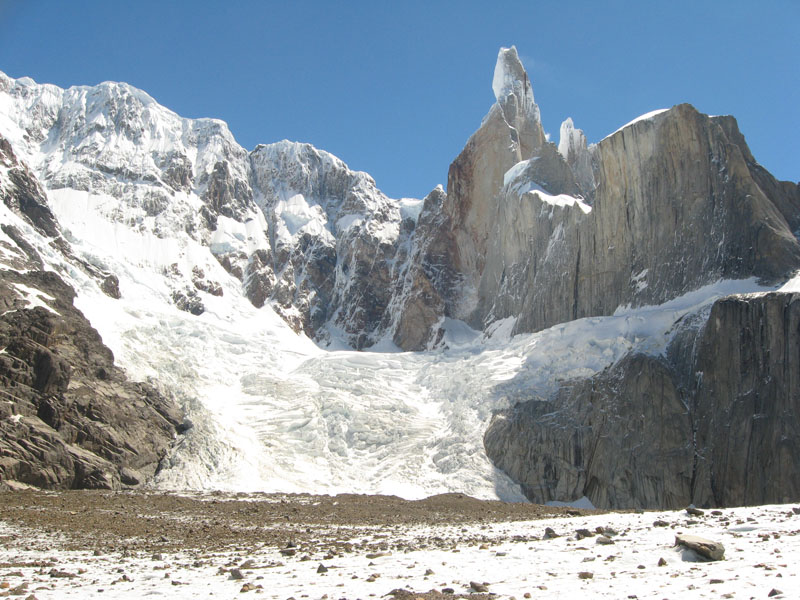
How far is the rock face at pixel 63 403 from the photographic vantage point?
52.4 meters

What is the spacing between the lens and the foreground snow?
47.6 ft

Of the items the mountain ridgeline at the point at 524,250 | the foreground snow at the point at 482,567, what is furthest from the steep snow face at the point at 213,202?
the foreground snow at the point at 482,567

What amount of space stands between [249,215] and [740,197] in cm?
8709

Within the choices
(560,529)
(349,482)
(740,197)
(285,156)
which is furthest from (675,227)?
(285,156)

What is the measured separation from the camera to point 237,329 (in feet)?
330

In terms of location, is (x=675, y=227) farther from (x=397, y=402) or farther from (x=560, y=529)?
(x=560, y=529)

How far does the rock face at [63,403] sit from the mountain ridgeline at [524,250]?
19.3 inches

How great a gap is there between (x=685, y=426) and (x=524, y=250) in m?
42.9

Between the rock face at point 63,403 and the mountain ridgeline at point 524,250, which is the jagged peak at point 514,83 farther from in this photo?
the rock face at point 63,403

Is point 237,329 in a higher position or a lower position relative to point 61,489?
higher

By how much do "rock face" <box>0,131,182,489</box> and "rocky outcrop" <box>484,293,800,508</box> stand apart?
2823cm

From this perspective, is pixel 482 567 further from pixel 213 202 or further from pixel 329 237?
pixel 329 237

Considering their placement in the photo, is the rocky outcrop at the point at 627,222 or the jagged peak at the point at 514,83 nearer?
the rocky outcrop at the point at 627,222

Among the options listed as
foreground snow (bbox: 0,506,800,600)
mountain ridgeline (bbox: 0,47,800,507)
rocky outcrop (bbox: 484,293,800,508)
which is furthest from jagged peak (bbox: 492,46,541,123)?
foreground snow (bbox: 0,506,800,600)
